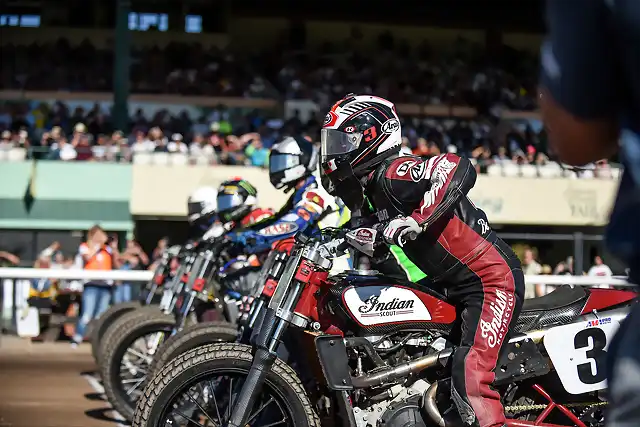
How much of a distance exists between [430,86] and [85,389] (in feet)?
62.6

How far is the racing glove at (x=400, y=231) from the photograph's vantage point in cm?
455

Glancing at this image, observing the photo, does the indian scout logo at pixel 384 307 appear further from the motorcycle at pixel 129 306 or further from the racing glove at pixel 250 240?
the motorcycle at pixel 129 306

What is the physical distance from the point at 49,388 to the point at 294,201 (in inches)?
167

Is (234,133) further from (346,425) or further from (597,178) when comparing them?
(346,425)

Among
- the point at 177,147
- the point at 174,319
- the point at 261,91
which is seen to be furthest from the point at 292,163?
the point at 261,91

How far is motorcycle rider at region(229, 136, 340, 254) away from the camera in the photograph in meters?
Answer: 7.72

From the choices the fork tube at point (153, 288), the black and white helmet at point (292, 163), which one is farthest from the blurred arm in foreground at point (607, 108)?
the fork tube at point (153, 288)

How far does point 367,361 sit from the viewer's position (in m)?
5.02

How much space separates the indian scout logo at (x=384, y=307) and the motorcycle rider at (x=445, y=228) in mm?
236

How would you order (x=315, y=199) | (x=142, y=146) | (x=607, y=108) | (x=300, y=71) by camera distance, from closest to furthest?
(x=607, y=108), (x=315, y=199), (x=142, y=146), (x=300, y=71)

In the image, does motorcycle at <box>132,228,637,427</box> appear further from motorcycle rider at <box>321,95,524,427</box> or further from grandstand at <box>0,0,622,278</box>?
grandstand at <box>0,0,622,278</box>

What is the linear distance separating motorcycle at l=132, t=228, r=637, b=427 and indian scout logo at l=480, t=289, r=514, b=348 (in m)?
0.01

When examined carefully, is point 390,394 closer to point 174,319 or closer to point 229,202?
point 174,319

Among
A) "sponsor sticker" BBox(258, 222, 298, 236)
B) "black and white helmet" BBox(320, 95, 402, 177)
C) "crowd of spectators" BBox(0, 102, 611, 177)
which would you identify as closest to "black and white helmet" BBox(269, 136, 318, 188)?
"sponsor sticker" BBox(258, 222, 298, 236)
